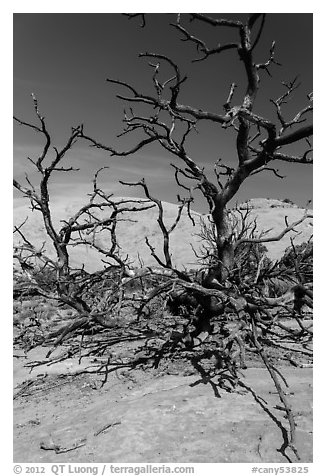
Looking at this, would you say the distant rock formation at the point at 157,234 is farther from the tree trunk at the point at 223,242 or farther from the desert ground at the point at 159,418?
the desert ground at the point at 159,418

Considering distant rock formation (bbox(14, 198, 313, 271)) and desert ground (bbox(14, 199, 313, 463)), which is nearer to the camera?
desert ground (bbox(14, 199, 313, 463))

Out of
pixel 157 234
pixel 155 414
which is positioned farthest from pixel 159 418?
pixel 157 234

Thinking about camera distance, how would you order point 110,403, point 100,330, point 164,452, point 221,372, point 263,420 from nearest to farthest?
point 164,452, point 263,420, point 110,403, point 221,372, point 100,330

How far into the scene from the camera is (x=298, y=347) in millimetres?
4898

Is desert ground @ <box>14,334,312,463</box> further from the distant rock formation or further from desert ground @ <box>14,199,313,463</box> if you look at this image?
the distant rock formation

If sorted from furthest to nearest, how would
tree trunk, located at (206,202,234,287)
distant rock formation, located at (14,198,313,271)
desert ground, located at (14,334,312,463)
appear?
distant rock formation, located at (14,198,313,271) → tree trunk, located at (206,202,234,287) → desert ground, located at (14,334,312,463)

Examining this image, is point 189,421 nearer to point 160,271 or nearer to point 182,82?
point 160,271

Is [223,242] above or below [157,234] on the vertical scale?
below

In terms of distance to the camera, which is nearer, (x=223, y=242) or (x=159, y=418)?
(x=159, y=418)

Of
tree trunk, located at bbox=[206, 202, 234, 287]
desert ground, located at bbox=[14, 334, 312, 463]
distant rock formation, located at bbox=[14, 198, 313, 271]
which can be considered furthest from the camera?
distant rock formation, located at bbox=[14, 198, 313, 271]

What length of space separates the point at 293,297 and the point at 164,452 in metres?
2.09

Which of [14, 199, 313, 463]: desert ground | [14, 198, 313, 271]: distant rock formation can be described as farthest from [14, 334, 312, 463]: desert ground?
[14, 198, 313, 271]: distant rock formation

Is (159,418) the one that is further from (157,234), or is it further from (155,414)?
(157,234)

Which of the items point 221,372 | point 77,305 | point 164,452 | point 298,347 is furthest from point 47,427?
point 298,347
